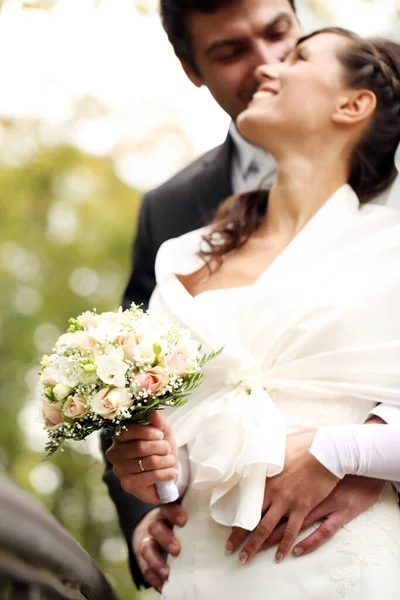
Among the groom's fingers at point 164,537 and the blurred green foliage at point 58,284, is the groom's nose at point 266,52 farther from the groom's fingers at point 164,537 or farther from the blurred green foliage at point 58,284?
the groom's fingers at point 164,537

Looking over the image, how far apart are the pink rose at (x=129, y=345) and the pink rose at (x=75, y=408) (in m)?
0.17

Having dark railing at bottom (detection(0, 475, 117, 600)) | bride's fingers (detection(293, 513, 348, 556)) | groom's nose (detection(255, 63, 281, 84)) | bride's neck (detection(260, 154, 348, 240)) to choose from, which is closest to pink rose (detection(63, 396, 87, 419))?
bride's fingers (detection(293, 513, 348, 556))

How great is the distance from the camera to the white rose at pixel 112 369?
7.11 ft

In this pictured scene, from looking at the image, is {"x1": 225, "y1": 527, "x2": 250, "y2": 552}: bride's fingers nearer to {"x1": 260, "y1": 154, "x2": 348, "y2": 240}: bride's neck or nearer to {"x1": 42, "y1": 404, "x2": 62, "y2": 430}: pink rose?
{"x1": 42, "y1": 404, "x2": 62, "y2": 430}: pink rose

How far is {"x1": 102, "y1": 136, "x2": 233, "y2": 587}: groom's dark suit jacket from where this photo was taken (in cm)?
335

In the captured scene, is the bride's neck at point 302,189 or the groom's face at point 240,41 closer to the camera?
the bride's neck at point 302,189

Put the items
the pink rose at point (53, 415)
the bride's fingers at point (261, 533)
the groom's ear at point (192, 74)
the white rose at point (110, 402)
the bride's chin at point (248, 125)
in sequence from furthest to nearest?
the groom's ear at point (192, 74), the bride's chin at point (248, 125), the bride's fingers at point (261, 533), the pink rose at point (53, 415), the white rose at point (110, 402)

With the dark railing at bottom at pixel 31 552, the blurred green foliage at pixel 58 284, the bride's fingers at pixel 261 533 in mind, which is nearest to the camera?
the dark railing at bottom at pixel 31 552

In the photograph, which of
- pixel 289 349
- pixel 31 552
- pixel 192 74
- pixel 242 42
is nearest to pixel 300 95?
pixel 242 42

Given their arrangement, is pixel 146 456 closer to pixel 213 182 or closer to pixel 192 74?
pixel 213 182

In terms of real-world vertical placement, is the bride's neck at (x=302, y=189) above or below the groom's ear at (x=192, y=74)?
below

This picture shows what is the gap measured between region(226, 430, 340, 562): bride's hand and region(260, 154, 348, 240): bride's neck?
0.90 m

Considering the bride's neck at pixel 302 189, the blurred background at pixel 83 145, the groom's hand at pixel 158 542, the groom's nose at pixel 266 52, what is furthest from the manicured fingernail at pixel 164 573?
the groom's nose at pixel 266 52

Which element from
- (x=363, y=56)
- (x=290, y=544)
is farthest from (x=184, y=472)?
(x=363, y=56)
